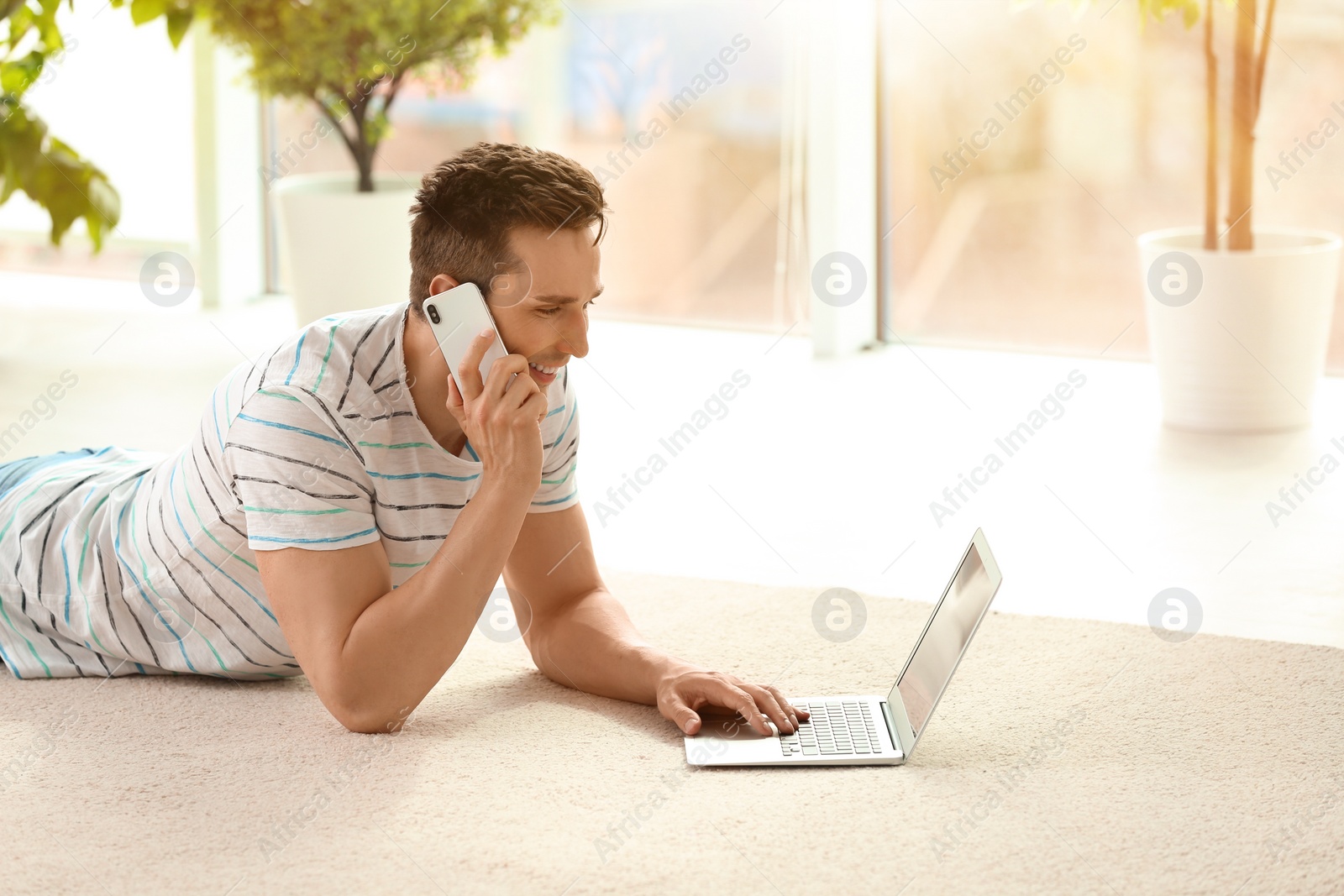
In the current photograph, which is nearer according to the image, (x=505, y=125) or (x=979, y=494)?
(x=979, y=494)

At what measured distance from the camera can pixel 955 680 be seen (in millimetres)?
1822

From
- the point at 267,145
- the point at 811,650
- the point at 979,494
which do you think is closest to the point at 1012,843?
the point at 811,650

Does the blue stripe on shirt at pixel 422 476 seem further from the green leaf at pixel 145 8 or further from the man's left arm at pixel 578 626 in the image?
the green leaf at pixel 145 8

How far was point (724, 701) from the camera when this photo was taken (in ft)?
5.08

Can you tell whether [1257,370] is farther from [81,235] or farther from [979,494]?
[81,235]

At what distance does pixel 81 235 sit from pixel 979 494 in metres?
3.74

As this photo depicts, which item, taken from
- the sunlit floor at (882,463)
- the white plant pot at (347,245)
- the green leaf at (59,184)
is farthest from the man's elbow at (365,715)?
the white plant pot at (347,245)

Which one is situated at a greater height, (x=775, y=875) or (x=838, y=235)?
(x=838, y=235)

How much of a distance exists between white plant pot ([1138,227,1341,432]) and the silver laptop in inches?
70.3

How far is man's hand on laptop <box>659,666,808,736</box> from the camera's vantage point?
1.54 metres

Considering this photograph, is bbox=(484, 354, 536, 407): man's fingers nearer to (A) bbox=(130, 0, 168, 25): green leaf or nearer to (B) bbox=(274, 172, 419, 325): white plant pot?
(A) bbox=(130, 0, 168, 25): green leaf

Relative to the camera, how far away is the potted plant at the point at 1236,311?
10.1ft

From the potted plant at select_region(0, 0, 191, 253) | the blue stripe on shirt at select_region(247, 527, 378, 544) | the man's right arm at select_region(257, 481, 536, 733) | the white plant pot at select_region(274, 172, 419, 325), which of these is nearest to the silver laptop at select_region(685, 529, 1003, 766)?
the man's right arm at select_region(257, 481, 536, 733)

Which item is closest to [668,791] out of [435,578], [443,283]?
[435,578]
